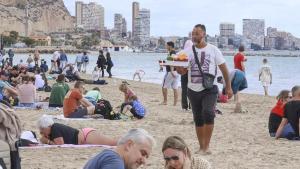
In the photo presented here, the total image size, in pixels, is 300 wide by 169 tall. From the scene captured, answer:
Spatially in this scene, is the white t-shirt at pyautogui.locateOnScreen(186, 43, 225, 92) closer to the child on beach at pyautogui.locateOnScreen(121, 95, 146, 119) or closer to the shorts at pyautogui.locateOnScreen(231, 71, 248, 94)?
the child on beach at pyautogui.locateOnScreen(121, 95, 146, 119)

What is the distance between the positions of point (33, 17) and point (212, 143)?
173452mm

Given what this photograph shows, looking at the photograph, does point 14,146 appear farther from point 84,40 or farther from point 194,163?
point 84,40

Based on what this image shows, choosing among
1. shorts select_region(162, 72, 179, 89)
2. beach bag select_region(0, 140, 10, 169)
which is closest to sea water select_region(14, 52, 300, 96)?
shorts select_region(162, 72, 179, 89)

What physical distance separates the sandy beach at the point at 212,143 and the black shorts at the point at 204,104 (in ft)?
1.40

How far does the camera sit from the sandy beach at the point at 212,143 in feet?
21.9

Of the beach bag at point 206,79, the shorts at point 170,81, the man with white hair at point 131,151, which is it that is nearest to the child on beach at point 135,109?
the shorts at point 170,81

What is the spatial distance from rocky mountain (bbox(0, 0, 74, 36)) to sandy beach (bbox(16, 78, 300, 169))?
463 feet

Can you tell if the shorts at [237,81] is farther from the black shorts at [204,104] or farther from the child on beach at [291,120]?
the black shorts at [204,104]

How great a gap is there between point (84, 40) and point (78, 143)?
153m

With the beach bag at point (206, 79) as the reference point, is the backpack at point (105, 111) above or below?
below

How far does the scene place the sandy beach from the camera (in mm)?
6680

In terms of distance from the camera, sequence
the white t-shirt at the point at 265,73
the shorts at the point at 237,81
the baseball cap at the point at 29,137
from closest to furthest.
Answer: the baseball cap at the point at 29,137, the shorts at the point at 237,81, the white t-shirt at the point at 265,73

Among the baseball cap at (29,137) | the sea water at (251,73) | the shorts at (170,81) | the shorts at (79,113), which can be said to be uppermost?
the shorts at (170,81)

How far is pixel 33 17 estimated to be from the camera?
177 metres
